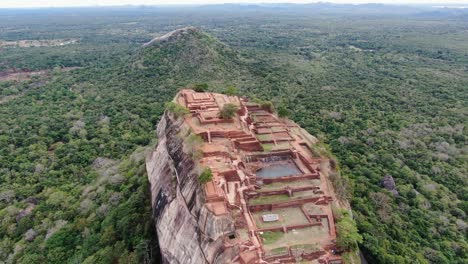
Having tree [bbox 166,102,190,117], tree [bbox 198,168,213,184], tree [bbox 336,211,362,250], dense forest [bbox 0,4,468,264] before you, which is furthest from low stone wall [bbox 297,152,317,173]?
tree [bbox 166,102,190,117]

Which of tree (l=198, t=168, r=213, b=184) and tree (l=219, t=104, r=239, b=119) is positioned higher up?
tree (l=219, t=104, r=239, b=119)

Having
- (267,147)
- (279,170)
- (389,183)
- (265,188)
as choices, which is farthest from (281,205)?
(389,183)

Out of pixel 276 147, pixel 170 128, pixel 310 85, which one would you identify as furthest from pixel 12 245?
pixel 310 85

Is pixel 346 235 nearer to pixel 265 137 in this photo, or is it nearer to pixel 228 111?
pixel 265 137

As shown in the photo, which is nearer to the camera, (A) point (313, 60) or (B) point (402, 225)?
(B) point (402, 225)

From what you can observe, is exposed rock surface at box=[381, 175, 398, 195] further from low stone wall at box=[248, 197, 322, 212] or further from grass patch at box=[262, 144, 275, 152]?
low stone wall at box=[248, 197, 322, 212]

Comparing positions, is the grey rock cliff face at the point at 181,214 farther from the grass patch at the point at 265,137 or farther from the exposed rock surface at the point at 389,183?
the exposed rock surface at the point at 389,183

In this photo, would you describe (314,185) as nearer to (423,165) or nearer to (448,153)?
(423,165)
